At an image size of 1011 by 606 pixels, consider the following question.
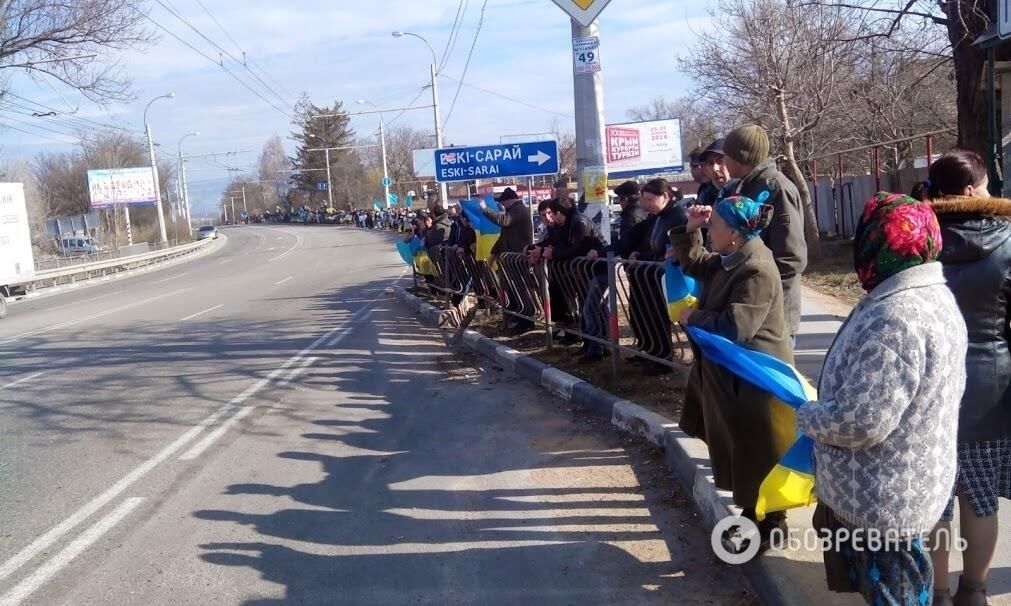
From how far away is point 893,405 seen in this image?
2.54 metres

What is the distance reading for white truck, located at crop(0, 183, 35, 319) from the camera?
1011 inches

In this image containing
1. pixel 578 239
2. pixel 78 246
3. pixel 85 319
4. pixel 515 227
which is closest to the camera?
pixel 578 239

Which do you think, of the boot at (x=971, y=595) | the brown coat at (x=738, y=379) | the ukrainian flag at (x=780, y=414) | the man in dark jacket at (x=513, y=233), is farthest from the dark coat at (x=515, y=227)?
the boot at (x=971, y=595)

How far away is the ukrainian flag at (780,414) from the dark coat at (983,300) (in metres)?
0.59

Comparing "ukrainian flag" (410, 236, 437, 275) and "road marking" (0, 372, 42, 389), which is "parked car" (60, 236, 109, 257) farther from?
"road marking" (0, 372, 42, 389)

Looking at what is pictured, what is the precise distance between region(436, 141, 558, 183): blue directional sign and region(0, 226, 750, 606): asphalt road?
449 centimetres

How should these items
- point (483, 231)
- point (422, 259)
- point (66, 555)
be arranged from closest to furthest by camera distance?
1. point (66, 555)
2. point (483, 231)
3. point (422, 259)

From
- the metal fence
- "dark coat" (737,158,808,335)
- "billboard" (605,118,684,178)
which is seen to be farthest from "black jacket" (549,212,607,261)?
"billboard" (605,118,684,178)

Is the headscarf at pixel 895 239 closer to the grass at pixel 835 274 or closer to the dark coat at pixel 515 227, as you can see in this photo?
the dark coat at pixel 515 227

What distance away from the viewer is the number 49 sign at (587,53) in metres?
8.86

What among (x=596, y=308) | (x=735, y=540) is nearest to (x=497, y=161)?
(x=596, y=308)

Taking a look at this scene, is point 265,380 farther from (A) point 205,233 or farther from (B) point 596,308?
(A) point 205,233

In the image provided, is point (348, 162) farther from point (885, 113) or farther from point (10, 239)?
point (885, 113)

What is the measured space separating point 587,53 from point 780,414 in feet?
20.1
